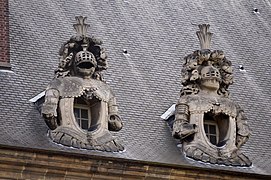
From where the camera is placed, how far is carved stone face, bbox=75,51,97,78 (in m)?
29.8

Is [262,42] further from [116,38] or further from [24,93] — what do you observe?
[24,93]

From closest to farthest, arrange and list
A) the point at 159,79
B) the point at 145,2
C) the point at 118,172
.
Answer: the point at 118,172, the point at 159,79, the point at 145,2

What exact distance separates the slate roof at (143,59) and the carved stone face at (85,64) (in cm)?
121

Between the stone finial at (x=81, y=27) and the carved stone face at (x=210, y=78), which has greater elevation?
the stone finial at (x=81, y=27)

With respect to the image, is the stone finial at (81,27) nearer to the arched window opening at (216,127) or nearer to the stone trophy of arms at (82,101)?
the stone trophy of arms at (82,101)

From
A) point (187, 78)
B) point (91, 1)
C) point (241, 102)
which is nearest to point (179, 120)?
point (187, 78)

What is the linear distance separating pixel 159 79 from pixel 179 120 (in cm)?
259

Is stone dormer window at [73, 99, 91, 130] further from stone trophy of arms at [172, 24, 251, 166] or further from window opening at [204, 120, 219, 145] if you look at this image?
window opening at [204, 120, 219, 145]

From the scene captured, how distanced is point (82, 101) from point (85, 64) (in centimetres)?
79

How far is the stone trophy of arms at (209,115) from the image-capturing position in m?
30.5

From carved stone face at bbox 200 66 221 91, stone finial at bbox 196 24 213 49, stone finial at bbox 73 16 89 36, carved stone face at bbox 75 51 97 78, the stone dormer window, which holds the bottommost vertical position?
the stone dormer window

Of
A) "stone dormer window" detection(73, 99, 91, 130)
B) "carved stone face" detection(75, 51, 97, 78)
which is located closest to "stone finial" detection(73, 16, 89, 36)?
"carved stone face" detection(75, 51, 97, 78)

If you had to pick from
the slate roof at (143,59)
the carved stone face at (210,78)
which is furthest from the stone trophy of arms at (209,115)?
the slate roof at (143,59)

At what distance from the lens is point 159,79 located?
3297cm
